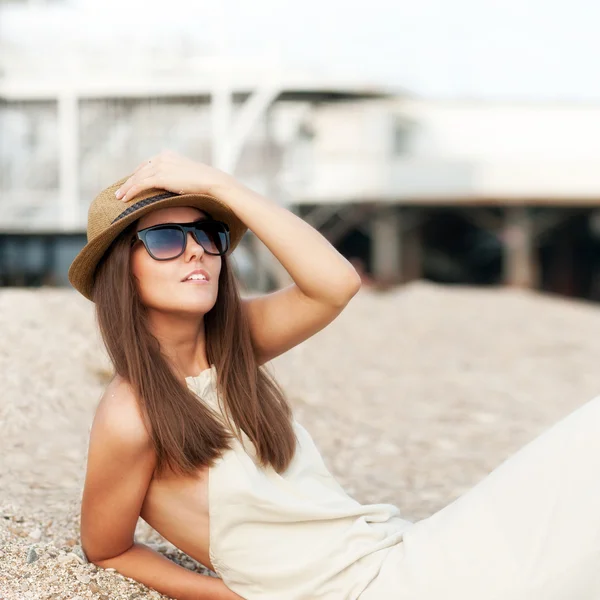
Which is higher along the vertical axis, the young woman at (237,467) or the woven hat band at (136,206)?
the woven hat band at (136,206)

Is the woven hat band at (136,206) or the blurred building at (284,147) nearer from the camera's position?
the woven hat band at (136,206)

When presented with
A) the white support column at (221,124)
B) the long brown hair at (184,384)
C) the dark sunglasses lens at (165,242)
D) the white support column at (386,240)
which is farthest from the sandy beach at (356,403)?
the white support column at (386,240)

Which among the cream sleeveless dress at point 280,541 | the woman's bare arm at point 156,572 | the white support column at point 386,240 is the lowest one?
the white support column at point 386,240

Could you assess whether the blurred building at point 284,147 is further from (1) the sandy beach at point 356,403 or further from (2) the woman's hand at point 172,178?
(2) the woman's hand at point 172,178

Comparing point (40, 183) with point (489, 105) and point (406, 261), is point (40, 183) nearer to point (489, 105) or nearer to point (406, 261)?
point (406, 261)

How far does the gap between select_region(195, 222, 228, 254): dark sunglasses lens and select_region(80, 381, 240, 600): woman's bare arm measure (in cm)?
41

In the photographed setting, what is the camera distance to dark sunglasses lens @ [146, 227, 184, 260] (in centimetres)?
225

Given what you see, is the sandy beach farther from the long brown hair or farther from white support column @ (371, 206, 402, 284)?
white support column @ (371, 206, 402, 284)

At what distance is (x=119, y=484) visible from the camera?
2.14 metres

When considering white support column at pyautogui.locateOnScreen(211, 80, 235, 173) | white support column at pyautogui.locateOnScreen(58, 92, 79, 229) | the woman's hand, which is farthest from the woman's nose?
white support column at pyautogui.locateOnScreen(58, 92, 79, 229)

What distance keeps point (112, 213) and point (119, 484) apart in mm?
642

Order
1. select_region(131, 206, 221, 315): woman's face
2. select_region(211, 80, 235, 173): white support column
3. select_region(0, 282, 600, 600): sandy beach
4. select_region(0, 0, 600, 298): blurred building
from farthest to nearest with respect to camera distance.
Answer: select_region(0, 0, 600, 298): blurred building, select_region(211, 80, 235, 173): white support column, select_region(0, 282, 600, 600): sandy beach, select_region(131, 206, 221, 315): woman's face

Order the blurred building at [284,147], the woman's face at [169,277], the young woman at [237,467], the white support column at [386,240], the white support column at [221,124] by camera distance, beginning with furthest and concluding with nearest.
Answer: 1. the white support column at [386,240]
2. the blurred building at [284,147]
3. the white support column at [221,124]
4. the woman's face at [169,277]
5. the young woman at [237,467]

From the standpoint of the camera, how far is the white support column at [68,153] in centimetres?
1777
